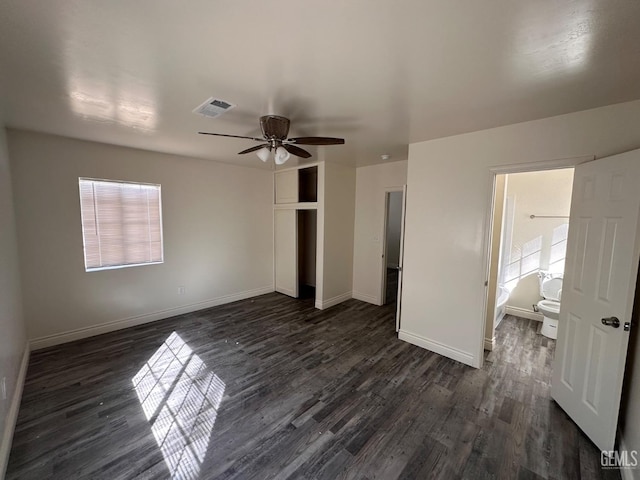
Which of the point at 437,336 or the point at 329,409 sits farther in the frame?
the point at 437,336

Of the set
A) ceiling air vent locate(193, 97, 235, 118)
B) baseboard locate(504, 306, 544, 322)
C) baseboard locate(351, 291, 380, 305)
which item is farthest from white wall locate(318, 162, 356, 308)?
baseboard locate(504, 306, 544, 322)

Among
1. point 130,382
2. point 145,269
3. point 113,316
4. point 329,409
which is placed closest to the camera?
point 329,409

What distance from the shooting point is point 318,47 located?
4.64 feet

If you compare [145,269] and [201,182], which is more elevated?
[201,182]

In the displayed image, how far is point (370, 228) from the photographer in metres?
4.74

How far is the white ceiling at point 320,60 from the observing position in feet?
3.82

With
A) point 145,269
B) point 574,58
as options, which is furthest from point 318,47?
point 145,269

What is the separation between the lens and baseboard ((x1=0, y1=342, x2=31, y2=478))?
1634 millimetres

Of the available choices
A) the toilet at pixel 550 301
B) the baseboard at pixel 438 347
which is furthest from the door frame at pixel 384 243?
the toilet at pixel 550 301

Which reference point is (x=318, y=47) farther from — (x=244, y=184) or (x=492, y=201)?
(x=244, y=184)

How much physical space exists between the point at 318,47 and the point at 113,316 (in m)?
4.19

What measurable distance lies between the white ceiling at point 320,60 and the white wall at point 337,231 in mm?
1938

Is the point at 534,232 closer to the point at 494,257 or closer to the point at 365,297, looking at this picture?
the point at 494,257

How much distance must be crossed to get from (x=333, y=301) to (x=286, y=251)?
1.39 metres
